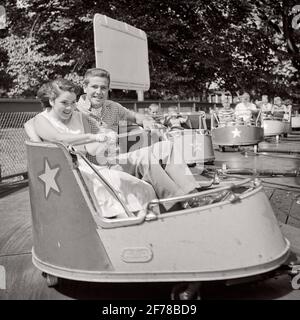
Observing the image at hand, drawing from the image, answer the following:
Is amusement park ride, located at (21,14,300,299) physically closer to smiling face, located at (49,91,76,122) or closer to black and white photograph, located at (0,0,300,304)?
black and white photograph, located at (0,0,300,304)

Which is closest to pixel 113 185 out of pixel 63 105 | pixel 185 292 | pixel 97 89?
pixel 63 105

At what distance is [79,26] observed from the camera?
746 inches

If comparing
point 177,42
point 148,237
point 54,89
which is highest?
point 177,42

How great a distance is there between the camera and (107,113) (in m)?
4.28

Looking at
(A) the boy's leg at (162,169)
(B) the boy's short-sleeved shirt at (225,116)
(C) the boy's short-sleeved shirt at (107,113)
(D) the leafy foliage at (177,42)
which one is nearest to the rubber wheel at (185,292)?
(A) the boy's leg at (162,169)

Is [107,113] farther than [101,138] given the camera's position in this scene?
Yes

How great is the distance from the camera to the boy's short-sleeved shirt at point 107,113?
4.16 meters

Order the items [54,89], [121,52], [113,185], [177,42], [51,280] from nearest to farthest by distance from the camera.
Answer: [51,280] → [113,185] → [54,89] → [121,52] → [177,42]

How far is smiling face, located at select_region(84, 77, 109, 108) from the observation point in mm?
4031

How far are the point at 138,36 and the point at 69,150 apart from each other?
660cm

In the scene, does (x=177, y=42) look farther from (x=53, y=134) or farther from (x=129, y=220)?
(x=129, y=220)

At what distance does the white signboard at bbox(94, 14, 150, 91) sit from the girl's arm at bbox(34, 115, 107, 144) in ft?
13.8

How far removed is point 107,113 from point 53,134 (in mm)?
1096

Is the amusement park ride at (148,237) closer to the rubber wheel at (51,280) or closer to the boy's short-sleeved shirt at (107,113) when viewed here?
the rubber wheel at (51,280)
